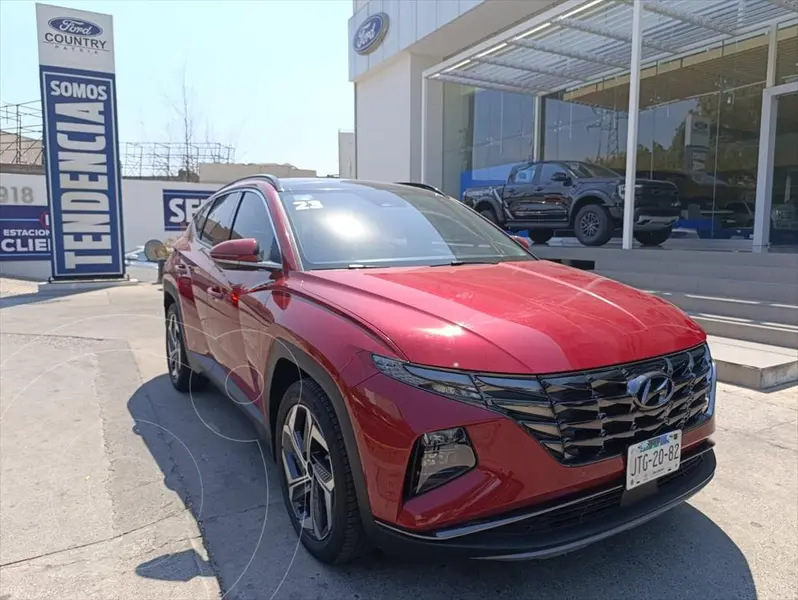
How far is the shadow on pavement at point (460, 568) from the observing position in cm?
231

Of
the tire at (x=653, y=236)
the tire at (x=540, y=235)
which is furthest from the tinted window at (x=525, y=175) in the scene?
the tire at (x=653, y=236)

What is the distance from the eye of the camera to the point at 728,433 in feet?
13.0

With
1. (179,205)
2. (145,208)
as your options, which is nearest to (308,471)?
(179,205)

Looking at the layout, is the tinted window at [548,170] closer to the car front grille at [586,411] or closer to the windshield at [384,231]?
the windshield at [384,231]

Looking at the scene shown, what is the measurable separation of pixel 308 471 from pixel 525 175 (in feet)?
35.0

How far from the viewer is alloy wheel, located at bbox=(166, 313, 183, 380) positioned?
16.4 feet

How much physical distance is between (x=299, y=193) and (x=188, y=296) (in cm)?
160

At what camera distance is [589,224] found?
11.0 meters

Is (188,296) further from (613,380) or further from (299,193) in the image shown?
(613,380)

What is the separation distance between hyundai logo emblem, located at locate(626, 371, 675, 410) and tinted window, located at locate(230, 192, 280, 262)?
1.88 m

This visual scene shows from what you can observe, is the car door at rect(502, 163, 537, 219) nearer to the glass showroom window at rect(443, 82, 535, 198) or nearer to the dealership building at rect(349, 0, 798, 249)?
the dealership building at rect(349, 0, 798, 249)

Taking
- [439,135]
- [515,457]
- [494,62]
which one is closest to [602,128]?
[494,62]

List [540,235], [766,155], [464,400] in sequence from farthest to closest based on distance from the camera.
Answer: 1. [540,235]
2. [766,155]
3. [464,400]

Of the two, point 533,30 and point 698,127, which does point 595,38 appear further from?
point 698,127
